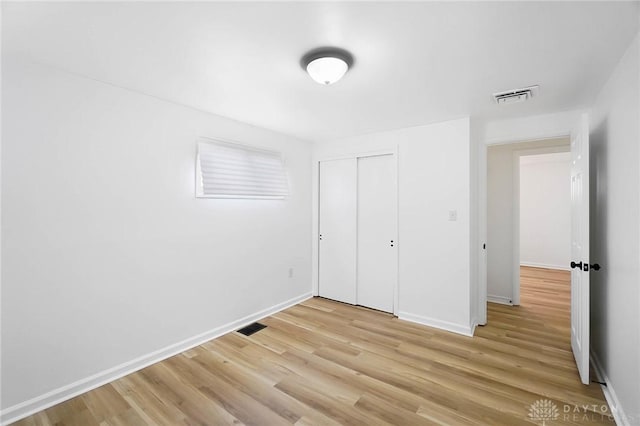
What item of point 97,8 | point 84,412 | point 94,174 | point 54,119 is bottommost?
point 84,412

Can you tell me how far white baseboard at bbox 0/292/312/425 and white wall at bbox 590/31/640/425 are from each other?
10.8 feet

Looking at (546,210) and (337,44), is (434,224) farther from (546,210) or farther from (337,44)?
(546,210)

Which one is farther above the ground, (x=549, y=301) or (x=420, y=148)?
(x=420, y=148)

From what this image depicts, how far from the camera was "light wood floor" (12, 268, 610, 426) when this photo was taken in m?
1.92

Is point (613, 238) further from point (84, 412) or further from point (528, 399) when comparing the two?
point (84, 412)

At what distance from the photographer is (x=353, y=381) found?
230cm

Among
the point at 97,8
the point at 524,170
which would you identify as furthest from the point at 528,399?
the point at 524,170

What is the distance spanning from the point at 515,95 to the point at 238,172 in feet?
9.46

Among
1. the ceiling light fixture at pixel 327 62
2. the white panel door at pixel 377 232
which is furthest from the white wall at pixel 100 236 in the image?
the white panel door at pixel 377 232

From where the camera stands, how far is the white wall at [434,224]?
10.5 feet

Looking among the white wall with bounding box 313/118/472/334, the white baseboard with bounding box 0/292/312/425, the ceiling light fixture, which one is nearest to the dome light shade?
the ceiling light fixture

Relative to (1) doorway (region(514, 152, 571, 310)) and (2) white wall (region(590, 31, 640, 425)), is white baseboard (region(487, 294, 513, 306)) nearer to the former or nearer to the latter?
(2) white wall (region(590, 31, 640, 425))

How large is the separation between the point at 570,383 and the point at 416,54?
278cm

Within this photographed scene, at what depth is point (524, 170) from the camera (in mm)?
6855
